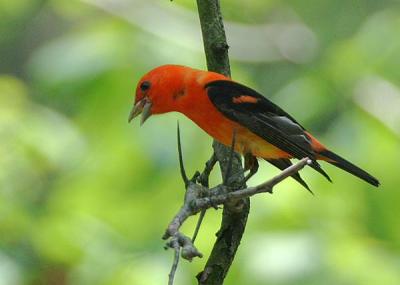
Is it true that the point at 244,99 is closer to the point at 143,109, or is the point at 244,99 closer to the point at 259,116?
the point at 259,116

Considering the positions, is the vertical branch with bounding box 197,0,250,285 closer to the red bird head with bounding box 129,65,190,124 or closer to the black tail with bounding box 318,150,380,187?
the black tail with bounding box 318,150,380,187

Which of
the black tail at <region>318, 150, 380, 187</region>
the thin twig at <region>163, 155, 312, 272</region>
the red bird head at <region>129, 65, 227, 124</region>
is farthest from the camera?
the red bird head at <region>129, 65, 227, 124</region>

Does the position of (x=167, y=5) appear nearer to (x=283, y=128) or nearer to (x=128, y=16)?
(x=128, y=16)

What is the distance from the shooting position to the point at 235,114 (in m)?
4.79

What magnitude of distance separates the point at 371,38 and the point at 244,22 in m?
1.96

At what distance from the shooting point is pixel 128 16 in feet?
20.4

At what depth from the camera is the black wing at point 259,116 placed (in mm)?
4629

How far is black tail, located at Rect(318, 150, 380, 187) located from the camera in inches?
176

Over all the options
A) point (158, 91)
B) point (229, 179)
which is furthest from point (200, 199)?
point (158, 91)

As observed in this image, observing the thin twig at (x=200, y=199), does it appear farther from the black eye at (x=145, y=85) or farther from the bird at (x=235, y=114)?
the black eye at (x=145, y=85)

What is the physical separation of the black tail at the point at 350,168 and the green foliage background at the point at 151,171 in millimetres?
456

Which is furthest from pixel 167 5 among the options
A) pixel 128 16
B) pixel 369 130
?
pixel 369 130

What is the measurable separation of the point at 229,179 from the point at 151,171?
1.42m

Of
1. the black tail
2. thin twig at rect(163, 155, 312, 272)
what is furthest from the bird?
thin twig at rect(163, 155, 312, 272)
